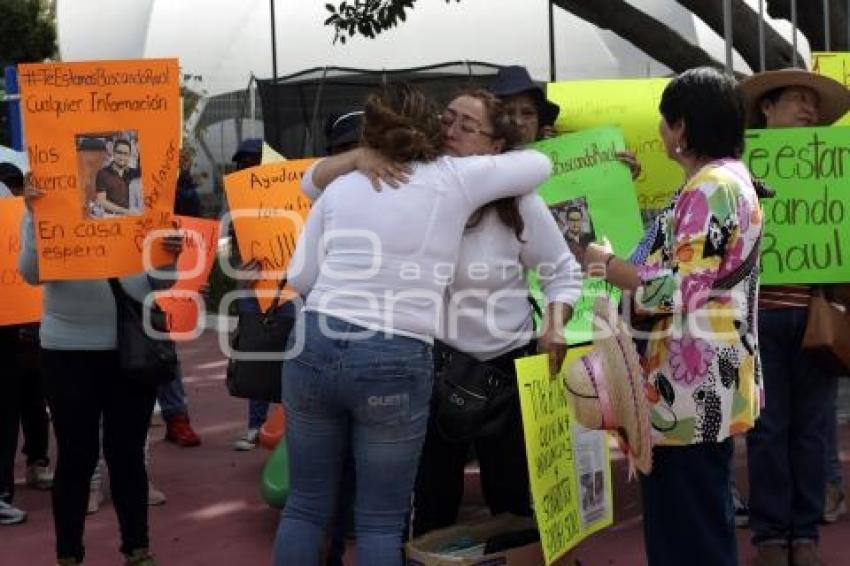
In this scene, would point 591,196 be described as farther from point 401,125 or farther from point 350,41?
point 350,41

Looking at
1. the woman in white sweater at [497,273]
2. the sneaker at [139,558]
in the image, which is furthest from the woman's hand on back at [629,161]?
the sneaker at [139,558]

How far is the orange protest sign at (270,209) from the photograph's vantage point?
16.9 feet

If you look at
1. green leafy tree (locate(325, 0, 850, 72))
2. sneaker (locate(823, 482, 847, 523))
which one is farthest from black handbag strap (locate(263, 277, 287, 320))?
green leafy tree (locate(325, 0, 850, 72))

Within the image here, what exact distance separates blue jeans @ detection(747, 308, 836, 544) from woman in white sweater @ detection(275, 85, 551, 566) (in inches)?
60.6

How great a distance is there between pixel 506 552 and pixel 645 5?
870 inches

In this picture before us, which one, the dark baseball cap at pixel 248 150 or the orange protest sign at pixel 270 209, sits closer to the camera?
the orange protest sign at pixel 270 209

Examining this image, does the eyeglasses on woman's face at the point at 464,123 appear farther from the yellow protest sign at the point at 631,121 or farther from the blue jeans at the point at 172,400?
the blue jeans at the point at 172,400

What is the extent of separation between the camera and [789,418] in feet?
15.7

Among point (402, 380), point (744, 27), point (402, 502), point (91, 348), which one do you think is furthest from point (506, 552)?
point (744, 27)

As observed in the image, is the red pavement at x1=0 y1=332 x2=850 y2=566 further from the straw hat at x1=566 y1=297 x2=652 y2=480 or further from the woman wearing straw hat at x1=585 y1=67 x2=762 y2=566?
the straw hat at x1=566 y1=297 x2=652 y2=480

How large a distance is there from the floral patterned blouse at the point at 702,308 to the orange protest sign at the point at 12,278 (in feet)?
10.0

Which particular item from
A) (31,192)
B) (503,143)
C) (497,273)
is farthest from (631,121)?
(31,192)

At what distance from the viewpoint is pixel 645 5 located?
24.9 meters

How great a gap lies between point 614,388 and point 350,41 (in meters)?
25.3
